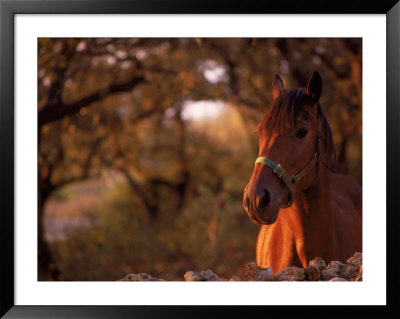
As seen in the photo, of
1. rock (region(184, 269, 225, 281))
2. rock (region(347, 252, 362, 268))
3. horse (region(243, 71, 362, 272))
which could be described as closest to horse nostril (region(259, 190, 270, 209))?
horse (region(243, 71, 362, 272))

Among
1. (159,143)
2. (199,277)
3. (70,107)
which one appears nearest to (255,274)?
(199,277)

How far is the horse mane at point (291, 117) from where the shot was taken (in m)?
2.02

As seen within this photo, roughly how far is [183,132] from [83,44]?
4.16m

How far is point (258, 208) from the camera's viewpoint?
1.88m

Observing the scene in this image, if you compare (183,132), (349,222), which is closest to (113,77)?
(183,132)

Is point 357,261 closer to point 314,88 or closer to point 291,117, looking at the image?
point 291,117

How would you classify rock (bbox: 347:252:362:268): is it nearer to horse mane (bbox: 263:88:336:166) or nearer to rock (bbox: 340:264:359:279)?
rock (bbox: 340:264:359:279)

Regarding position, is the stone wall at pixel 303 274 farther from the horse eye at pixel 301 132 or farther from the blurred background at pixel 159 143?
the blurred background at pixel 159 143

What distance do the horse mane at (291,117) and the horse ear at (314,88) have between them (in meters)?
0.03

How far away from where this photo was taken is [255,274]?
1978 millimetres

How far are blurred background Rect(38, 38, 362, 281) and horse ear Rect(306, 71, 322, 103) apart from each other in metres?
1.63

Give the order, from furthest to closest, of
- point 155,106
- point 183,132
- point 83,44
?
point 183,132
point 155,106
point 83,44

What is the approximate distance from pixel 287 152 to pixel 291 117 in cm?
18

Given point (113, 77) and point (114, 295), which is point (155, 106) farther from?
point (114, 295)
